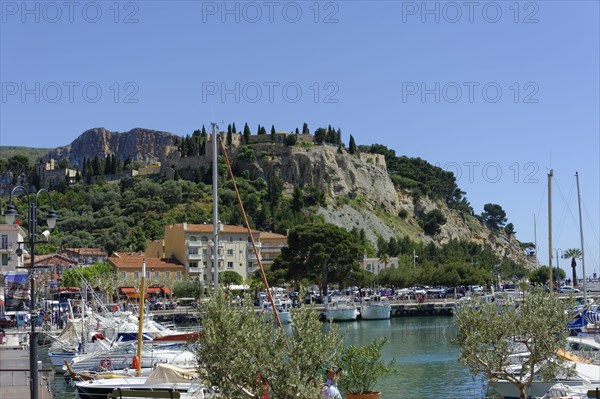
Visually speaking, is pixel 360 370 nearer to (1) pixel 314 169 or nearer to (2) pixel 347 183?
(1) pixel 314 169

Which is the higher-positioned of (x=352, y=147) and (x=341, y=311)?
(x=352, y=147)

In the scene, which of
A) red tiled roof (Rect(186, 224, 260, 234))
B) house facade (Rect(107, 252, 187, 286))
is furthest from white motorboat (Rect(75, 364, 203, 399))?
red tiled roof (Rect(186, 224, 260, 234))

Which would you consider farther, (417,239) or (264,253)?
(417,239)

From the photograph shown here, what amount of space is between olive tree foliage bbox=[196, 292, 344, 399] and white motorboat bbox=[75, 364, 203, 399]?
9.99 m

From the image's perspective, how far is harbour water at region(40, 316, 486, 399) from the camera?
3522 centimetres

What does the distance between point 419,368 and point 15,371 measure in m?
22.7

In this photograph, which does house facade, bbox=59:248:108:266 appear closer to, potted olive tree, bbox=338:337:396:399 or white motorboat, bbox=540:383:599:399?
white motorboat, bbox=540:383:599:399

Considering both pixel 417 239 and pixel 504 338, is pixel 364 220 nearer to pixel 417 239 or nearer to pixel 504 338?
pixel 417 239

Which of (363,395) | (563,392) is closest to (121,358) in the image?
(363,395)

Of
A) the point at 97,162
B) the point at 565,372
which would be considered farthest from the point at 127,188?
the point at 565,372

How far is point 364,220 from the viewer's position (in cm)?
15600

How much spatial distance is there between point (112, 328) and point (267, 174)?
4395 inches

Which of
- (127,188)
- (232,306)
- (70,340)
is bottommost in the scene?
(70,340)

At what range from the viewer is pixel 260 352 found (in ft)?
49.4
